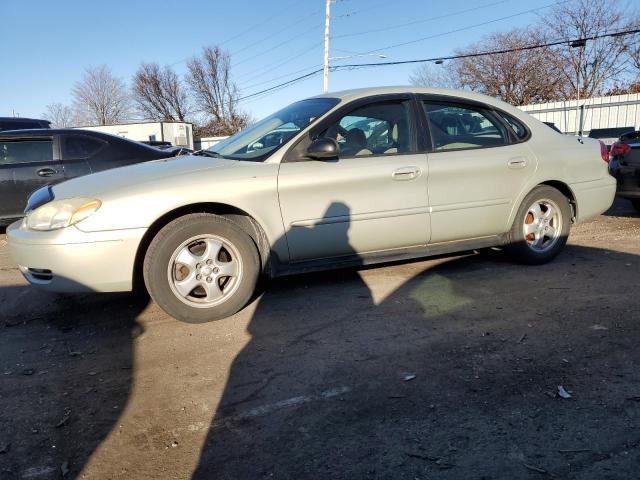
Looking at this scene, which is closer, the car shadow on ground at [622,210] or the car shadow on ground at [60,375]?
the car shadow on ground at [60,375]

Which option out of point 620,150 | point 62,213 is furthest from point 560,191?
point 62,213

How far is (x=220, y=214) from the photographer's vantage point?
360 cm

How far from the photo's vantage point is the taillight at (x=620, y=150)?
6532 millimetres

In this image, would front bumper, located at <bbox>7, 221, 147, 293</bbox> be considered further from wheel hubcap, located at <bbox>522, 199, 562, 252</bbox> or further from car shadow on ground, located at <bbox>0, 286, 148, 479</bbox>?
wheel hubcap, located at <bbox>522, 199, 562, 252</bbox>

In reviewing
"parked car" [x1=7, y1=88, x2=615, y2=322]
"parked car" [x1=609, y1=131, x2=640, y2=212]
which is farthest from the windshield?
"parked car" [x1=609, y1=131, x2=640, y2=212]

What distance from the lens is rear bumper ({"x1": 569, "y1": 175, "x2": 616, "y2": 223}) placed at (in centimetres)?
467

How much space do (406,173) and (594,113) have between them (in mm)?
25360

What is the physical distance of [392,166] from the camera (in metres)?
3.87

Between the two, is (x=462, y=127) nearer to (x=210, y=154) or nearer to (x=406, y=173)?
(x=406, y=173)

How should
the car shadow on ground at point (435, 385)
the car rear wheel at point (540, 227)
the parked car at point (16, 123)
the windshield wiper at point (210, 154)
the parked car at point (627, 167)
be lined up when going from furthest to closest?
the parked car at point (16, 123)
the parked car at point (627, 167)
the car rear wheel at point (540, 227)
the windshield wiper at point (210, 154)
the car shadow on ground at point (435, 385)

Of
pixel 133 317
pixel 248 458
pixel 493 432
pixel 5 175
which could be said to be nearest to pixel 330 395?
pixel 248 458

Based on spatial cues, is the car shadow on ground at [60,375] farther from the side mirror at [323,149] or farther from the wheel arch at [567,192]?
the wheel arch at [567,192]

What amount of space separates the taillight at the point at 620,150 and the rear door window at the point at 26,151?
7840 millimetres

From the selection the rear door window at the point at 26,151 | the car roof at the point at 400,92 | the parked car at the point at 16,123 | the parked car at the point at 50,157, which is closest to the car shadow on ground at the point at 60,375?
the car roof at the point at 400,92
